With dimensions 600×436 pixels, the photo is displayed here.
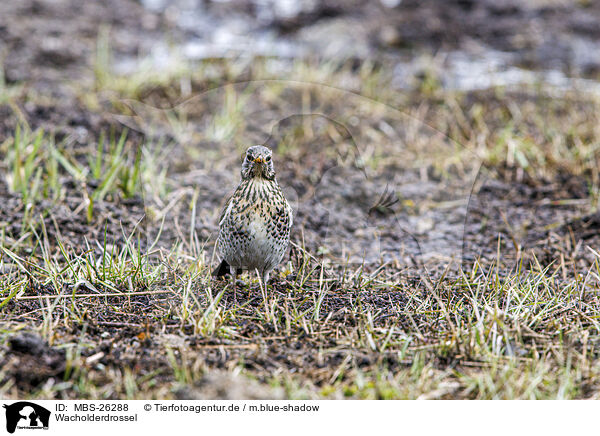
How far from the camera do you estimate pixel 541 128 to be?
20.1ft

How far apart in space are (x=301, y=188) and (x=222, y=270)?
1.40 metres

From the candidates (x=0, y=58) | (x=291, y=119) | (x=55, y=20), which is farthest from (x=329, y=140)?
(x=55, y=20)

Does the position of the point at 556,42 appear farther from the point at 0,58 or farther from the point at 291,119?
the point at 0,58

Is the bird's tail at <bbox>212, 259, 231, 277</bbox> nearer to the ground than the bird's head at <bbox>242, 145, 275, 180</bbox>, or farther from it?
nearer to the ground

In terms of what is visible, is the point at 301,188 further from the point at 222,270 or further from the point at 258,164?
the point at 258,164

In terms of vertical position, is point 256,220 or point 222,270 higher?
point 256,220

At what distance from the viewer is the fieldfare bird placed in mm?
3639

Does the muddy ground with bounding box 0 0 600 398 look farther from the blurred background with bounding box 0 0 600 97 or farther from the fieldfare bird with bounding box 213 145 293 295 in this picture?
the fieldfare bird with bounding box 213 145 293 295

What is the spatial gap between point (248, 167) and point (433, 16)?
5.71 metres

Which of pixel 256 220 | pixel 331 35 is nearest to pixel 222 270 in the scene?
pixel 256 220
